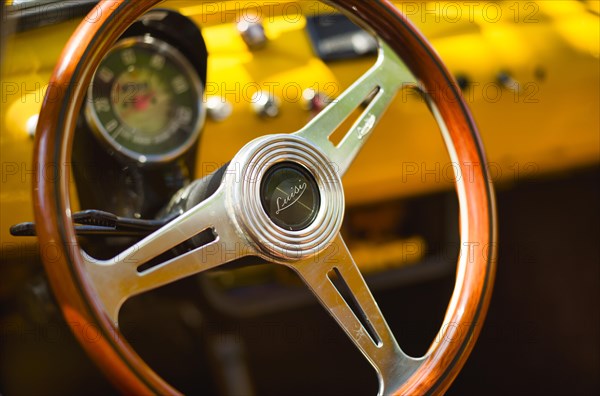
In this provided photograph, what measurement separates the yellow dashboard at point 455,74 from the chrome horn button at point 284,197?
1.97 feet

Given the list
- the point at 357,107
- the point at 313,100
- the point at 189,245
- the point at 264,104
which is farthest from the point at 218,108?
the point at 189,245

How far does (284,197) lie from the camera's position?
3.32 ft

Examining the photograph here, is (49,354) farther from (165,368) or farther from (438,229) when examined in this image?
(438,229)

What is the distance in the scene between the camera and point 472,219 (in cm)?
118

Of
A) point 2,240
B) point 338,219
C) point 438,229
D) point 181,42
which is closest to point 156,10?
point 181,42

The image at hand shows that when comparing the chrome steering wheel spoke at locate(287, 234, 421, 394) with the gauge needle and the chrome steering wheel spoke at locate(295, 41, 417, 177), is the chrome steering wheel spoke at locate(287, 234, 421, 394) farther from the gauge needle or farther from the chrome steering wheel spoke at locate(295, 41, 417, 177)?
the gauge needle

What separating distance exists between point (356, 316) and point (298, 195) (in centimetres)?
21

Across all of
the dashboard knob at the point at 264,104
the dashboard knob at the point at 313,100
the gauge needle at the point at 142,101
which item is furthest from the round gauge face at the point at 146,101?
the dashboard knob at the point at 313,100

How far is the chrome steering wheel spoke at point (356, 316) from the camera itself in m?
1.05

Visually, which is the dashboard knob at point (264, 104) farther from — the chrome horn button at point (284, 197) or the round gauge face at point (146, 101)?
the chrome horn button at point (284, 197)

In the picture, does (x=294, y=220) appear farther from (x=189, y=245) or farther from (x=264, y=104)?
(x=264, y=104)

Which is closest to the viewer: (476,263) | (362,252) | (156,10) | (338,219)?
(338,219)

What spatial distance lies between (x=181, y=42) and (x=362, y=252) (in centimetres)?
87

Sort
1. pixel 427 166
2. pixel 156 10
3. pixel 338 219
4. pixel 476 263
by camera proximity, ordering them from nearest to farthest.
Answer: pixel 338 219
pixel 476 263
pixel 156 10
pixel 427 166
